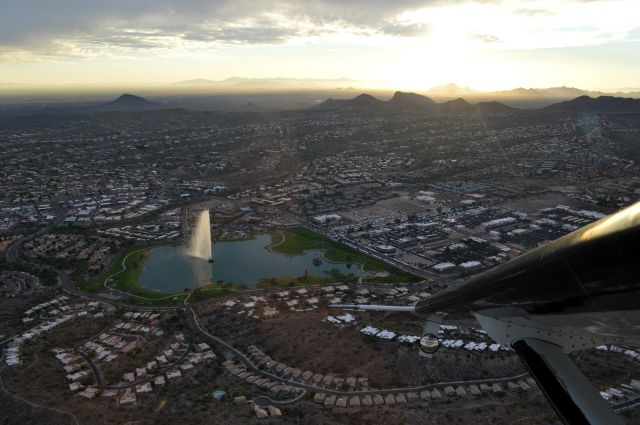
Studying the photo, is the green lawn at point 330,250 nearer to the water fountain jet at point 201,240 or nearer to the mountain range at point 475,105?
the water fountain jet at point 201,240

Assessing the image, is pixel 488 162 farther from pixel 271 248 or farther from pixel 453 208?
pixel 271 248

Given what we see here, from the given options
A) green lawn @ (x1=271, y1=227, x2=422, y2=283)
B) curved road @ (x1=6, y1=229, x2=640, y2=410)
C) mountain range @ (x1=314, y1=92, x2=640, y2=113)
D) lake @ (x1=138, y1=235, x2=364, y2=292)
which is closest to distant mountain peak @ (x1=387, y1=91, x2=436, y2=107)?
mountain range @ (x1=314, y1=92, x2=640, y2=113)

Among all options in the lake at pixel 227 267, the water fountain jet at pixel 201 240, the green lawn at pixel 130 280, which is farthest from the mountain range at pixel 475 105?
the green lawn at pixel 130 280

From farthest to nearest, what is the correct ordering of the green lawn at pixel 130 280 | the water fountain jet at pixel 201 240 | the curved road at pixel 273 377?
the water fountain jet at pixel 201 240 → the green lawn at pixel 130 280 → the curved road at pixel 273 377

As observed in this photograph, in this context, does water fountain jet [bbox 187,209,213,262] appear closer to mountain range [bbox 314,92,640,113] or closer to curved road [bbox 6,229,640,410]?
curved road [bbox 6,229,640,410]

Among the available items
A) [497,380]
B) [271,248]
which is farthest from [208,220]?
[497,380]

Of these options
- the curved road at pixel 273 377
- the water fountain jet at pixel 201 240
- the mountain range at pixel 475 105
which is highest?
the mountain range at pixel 475 105

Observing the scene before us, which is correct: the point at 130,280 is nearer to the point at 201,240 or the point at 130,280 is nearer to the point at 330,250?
the point at 201,240
